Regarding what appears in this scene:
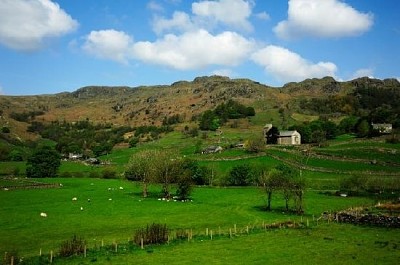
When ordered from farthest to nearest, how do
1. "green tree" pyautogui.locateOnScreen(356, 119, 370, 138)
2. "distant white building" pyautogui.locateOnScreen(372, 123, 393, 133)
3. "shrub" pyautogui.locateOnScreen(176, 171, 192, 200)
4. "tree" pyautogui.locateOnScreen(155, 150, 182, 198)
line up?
"distant white building" pyautogui.locateOnScreen(372, 123, 393, 133) < "green tree" pyautogui.locateOnScreen(356, 119, 370, 138) < "tree" pyautogui.locateOnScreen(155, 150, 182, 198) < "shrub" pyautogui.locateOnScreen(176, 171, 192, 200)

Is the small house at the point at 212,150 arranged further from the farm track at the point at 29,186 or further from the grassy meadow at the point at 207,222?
the farm track at the point at 29,186

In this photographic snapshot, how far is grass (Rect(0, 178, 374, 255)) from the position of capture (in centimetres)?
5545

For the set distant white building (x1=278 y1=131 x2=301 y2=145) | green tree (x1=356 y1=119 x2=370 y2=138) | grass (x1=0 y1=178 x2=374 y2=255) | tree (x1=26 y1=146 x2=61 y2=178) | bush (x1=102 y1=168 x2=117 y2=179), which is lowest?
grass (x1=0 y1=178 x2=374 y2=255)

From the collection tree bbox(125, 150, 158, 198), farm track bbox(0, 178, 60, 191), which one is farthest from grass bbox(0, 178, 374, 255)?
farm track bbox(0, 178, 60, 191)

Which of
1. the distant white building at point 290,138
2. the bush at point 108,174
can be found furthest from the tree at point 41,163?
the distant white building at point 290,138

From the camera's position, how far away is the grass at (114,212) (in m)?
55.4

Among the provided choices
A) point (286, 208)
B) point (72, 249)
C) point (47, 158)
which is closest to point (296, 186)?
point (286, 208)

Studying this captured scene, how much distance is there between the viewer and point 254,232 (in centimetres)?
5447

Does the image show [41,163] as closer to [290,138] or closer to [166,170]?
[166,170]

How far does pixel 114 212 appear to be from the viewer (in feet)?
246

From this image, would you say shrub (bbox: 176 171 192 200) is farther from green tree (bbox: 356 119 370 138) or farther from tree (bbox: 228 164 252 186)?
green tree (bbox: 356 119 370 138)

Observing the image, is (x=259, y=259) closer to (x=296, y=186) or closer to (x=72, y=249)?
Answer: (x=72, y=249)

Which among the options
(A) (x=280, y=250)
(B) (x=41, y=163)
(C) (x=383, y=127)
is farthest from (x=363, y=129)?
(A) (x=280, y=250)

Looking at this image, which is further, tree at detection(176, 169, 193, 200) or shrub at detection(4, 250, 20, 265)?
tree at detection(176, 169, 193, 200)
